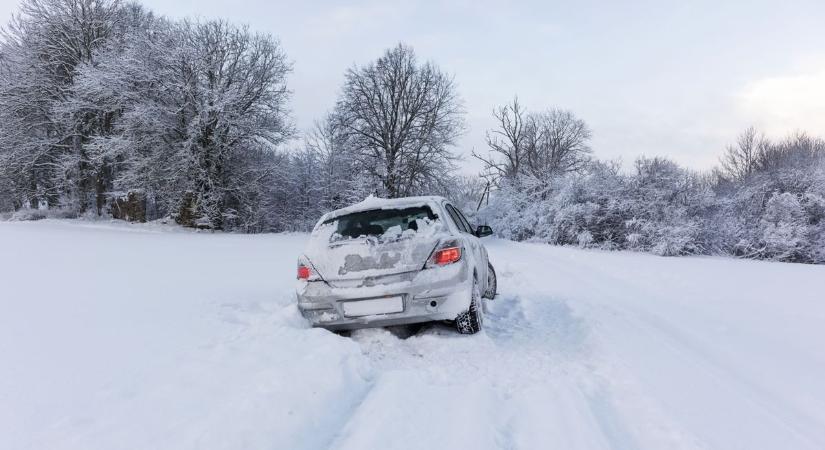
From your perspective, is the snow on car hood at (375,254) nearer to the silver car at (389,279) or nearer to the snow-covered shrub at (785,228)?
the silver car at (389,279)

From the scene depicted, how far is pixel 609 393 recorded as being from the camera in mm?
3301

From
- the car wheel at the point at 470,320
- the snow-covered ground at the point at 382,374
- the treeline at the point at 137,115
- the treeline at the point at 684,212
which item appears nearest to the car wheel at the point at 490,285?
the snow-covered ground at the point at 382,374

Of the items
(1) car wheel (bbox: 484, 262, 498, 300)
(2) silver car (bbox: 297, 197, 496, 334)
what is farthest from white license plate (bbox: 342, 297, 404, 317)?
(1) car wheel (bbox: 484, 262, 498, 300)

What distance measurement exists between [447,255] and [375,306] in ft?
2.94

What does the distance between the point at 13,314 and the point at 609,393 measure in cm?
539

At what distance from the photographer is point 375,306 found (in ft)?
14.3

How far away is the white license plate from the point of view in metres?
4.35

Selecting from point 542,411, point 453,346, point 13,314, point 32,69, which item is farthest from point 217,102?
point 542,411

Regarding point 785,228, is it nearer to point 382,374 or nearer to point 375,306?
point 375,306

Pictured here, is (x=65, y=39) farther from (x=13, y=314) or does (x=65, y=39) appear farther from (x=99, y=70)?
(x=13, y=314)

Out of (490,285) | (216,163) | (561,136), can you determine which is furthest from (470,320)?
(561,136)

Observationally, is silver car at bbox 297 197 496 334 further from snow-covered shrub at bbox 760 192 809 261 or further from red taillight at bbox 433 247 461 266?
snow-covered shrub at bbox 760 192 809 261

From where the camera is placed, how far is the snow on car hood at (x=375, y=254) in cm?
441

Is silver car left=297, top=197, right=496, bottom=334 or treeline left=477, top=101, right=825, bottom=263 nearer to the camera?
silver car left=297, top=197, right=496, bottom=334
